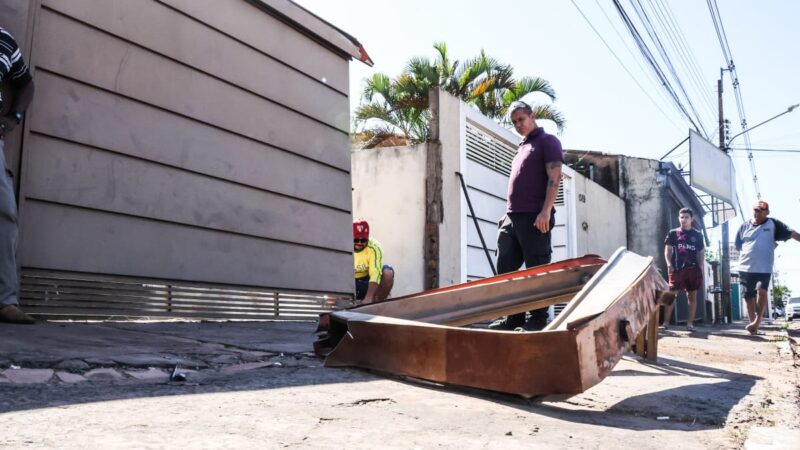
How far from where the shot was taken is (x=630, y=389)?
260 cm

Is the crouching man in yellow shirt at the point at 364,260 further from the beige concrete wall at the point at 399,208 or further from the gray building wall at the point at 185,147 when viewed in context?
the beige concrete wall at the point at 399,208

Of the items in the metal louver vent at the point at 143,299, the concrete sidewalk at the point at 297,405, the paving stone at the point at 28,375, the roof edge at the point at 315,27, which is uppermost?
the roof edge at the point at 315,27

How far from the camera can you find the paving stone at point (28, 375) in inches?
70.3

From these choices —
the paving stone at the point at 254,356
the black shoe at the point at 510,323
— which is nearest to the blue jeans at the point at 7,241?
the paving stone at the point at 254,356

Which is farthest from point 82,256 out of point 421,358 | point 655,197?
point 655,197

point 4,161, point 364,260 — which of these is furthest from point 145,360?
point 364,260

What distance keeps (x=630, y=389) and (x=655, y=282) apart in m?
0.43

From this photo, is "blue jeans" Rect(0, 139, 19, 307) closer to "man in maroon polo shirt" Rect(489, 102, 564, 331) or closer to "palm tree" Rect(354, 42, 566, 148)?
"man in maroon polo shirt" Rect(489, 102, 564, 331)

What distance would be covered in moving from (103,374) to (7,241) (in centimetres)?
144

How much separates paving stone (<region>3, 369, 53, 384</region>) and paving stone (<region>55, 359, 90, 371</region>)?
0.07m

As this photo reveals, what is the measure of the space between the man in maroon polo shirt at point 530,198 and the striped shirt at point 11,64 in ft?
8.92

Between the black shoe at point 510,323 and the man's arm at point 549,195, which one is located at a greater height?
the man's arm at point 549,195

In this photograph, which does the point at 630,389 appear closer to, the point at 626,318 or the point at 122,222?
the point at 626,318

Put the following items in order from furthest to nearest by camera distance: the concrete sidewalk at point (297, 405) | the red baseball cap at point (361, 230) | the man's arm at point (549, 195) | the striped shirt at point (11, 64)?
the red baseball cap at point (361, 230), the man's arm at point (549, 195), the striped shirt at point (11, 64), the concrete sidewalk at point (297, 405)
